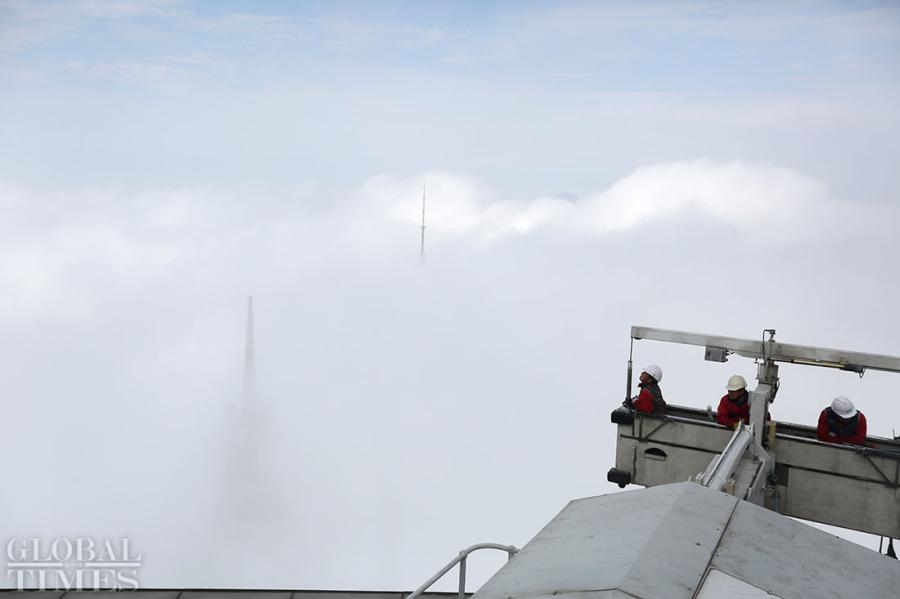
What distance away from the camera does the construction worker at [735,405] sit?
12.4 meters

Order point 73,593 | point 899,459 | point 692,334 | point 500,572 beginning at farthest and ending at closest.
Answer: point 692,334 → point 899,459 → point 73,593 → point 500,572

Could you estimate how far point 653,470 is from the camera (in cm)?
1349

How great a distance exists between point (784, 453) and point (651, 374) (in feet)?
7.97

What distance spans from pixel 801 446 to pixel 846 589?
7803 millimetres

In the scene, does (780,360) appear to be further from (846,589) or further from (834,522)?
(846,589)

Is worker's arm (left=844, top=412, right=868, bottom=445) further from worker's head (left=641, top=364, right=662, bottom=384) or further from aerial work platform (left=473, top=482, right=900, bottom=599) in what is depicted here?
aerial work platform (left=473, top=482, right=900, bottom=599)

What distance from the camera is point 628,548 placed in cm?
522

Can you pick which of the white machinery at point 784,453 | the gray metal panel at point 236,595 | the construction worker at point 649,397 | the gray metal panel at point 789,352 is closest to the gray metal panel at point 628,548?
the white machinery at point 784,453

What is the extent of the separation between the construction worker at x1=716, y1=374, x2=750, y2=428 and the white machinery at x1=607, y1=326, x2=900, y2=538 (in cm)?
22

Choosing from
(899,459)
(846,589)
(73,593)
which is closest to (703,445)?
(899,459)

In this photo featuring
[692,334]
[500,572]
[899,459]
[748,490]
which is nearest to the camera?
[500,572]

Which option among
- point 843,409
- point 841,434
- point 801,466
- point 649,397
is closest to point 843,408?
point 843,409

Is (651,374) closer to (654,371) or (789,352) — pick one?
(654,371)

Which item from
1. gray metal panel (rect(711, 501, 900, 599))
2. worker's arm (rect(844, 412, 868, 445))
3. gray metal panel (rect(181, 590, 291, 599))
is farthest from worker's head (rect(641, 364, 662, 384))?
gray metal panel (rect(711, 501, 900, 599))
